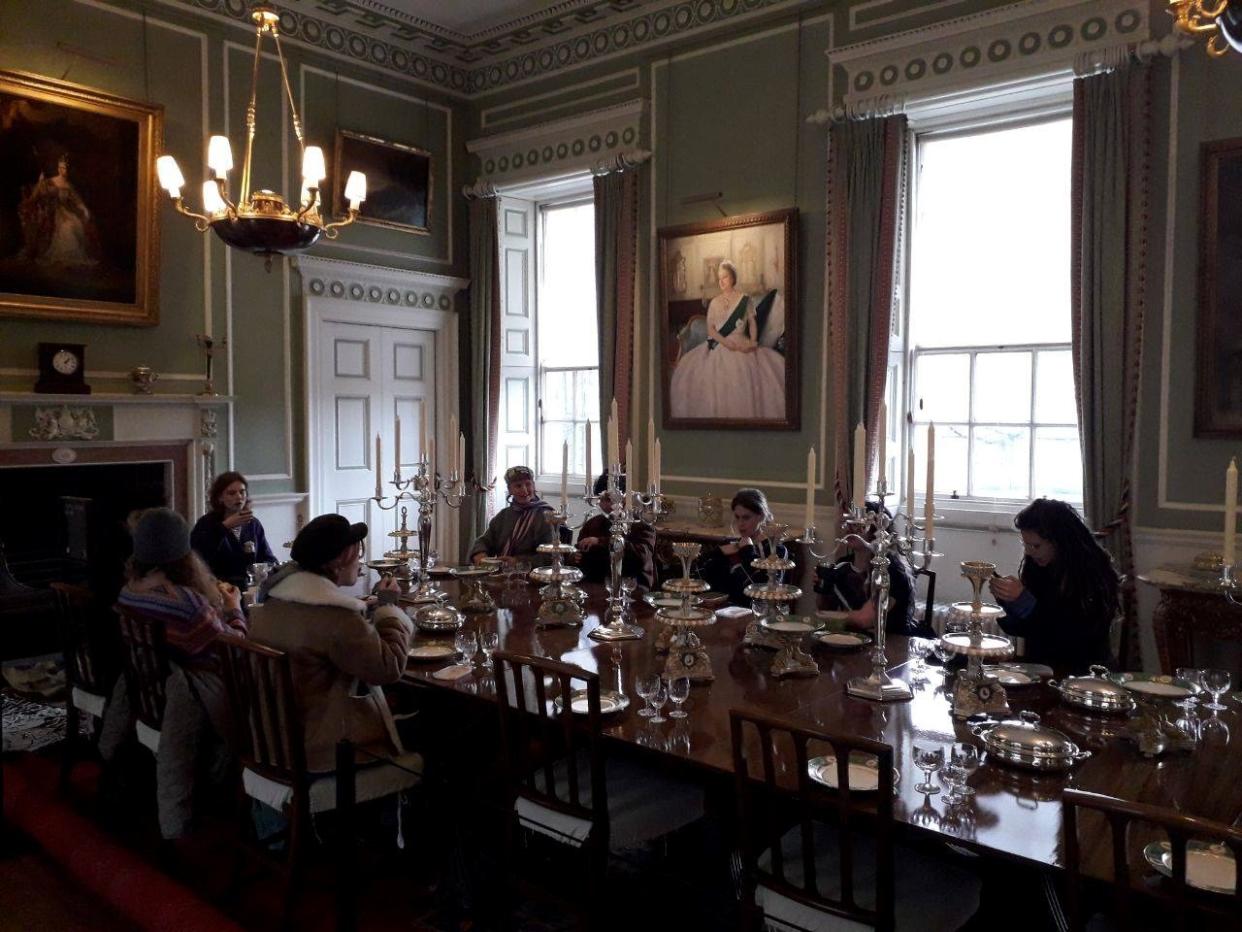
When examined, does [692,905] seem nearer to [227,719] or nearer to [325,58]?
[227,719]

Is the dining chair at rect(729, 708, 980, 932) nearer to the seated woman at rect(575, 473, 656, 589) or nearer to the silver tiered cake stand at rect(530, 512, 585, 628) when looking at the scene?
the silver tiered cake stand at rect(530, 512, 585, 628)

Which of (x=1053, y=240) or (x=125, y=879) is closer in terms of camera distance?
(x=125, y=879)

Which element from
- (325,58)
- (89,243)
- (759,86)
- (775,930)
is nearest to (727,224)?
(759,86)

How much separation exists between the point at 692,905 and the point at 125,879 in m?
1.89

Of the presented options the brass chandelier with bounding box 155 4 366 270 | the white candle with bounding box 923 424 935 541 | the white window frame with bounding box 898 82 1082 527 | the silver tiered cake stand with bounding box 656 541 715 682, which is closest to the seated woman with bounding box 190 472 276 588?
the brass chandelier with bounding box 155 4 366 270

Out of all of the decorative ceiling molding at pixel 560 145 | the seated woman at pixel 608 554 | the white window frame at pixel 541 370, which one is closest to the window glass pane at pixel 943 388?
the seated woman at pixel 608 554

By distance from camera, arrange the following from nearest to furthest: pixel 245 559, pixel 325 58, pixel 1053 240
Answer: pixel 245 559, pixel 1053 240, pixel 325 58

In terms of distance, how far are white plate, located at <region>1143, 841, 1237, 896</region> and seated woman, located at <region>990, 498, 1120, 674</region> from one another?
137 centimetres

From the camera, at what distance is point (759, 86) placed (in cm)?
587

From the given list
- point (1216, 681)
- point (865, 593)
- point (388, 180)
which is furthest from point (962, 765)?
point (388, 180)

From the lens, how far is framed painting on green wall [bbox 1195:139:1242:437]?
4.32 metres

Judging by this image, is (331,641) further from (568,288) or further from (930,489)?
(568,288)

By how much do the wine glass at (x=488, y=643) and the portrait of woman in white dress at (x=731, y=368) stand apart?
114 inches

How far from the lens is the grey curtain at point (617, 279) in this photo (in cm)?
648
